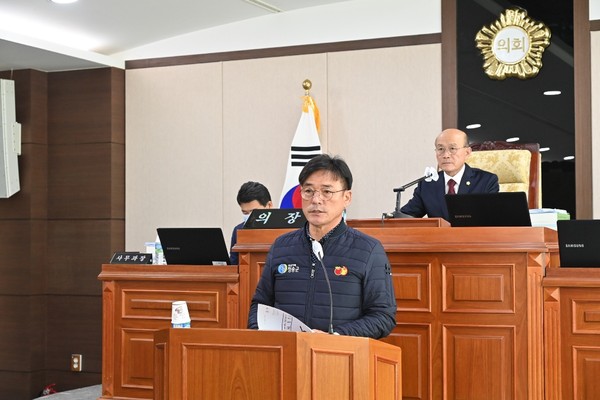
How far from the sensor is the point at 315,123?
22.9 feet

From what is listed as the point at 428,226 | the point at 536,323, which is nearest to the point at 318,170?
the point at 428,226

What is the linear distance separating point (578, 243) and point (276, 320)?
1.38m

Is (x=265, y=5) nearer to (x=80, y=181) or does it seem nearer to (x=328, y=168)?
(x=80, y=181)

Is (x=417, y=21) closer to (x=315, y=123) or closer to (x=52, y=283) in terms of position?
(x=315, y=123)

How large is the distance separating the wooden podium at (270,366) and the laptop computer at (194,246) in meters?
1.54

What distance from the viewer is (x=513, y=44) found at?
6.57 m

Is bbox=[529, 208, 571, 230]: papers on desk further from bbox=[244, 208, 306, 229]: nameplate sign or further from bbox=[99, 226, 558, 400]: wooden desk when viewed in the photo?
bbox=[244, 208, 306, 229]: nameplate sign

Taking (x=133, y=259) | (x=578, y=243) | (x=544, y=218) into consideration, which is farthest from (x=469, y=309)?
(x=133, y=259)

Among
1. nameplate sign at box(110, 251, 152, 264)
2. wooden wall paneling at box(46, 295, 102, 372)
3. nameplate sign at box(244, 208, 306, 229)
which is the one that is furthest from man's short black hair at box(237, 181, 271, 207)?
wooden wall paneling at box(46, 295, 102, 372)

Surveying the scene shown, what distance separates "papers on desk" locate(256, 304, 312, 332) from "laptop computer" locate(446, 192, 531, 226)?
111 cm

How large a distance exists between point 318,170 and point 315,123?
3657 millimetres

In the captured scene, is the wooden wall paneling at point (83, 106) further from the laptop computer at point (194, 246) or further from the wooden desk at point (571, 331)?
the wooden desk at point (571, 331)

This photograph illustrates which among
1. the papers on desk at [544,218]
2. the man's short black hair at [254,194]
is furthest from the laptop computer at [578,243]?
the man's short black hair at [254,194]

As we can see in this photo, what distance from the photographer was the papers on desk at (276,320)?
121 inches
